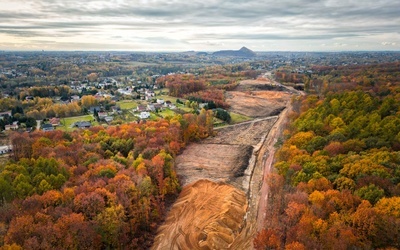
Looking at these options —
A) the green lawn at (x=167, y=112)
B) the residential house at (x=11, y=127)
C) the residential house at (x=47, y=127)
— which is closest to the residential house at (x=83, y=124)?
the residential house at (x=47, y=127)

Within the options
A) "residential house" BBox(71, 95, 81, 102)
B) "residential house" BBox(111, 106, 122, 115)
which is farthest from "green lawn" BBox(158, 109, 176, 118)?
"residential house" BBox(71, 95, 81, 102)

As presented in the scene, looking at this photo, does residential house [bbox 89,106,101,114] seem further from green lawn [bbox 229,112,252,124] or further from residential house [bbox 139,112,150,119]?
green lawn [bbox 229,112,252,124]

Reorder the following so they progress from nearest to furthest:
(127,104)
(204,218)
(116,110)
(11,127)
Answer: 1. (204,218)
2. (11,127)
3. (116,110)
4. (127,104)

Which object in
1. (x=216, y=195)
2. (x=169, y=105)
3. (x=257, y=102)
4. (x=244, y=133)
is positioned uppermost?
(x=169, y=105)

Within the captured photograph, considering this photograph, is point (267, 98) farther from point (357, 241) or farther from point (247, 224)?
point (357, 241)

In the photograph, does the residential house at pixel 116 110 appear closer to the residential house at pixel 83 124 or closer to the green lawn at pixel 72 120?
the green lawn at pixel 72 120

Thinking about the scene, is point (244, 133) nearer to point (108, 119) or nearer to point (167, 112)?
point (167, 112)

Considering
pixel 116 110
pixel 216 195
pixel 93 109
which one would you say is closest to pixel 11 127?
pixel 93 109
